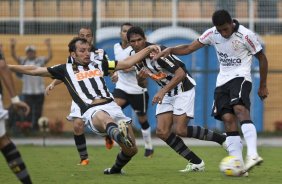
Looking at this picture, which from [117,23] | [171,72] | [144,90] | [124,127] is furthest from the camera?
[117,23]

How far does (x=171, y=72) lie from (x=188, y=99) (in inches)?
25.3

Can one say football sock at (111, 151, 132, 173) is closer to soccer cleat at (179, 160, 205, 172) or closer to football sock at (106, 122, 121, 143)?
football sock at (106, 122, 121, 143)

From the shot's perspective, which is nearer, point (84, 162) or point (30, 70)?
point (30, 70)

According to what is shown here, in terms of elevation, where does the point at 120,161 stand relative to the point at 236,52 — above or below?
below

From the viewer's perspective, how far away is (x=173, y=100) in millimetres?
13367

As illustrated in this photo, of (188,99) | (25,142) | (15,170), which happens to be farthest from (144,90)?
(15,170)

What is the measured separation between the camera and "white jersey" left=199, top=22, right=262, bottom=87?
1162 cm

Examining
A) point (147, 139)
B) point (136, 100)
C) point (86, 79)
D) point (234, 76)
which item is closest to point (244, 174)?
point (234, 76)

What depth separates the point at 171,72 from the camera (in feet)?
42.4

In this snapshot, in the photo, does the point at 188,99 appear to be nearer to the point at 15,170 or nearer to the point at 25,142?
the point at 15,170

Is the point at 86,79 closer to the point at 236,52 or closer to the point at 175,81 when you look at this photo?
the point at 175,81

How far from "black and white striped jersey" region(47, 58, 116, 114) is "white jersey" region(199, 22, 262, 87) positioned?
57.0 inches

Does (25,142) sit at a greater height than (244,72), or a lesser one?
lesser

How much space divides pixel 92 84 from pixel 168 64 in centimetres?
145
